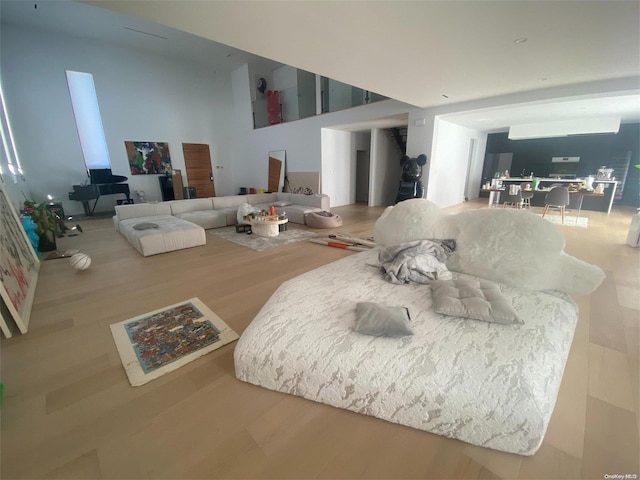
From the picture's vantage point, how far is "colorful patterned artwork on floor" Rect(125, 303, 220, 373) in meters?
1.66

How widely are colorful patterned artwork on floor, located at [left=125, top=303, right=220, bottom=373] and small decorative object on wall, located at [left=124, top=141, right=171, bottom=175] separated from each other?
7.21m

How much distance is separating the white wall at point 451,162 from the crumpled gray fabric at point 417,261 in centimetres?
459

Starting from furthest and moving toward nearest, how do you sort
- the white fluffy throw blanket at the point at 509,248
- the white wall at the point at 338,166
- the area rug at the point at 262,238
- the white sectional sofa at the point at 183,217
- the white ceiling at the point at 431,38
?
the white wall at the point at 338,166 < the area rug at the point at 262,238 < the white sectional sofa at the point at 183,217 < the white ceiling at the point at 431,38 < the white fluffy throw blanket at the point at 509,248

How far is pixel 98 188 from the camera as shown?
6.38 m

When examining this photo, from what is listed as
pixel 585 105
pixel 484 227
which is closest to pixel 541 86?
pixel 585 105

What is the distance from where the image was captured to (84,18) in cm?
554

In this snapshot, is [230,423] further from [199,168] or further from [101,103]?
[199,168]

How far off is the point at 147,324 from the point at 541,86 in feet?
21.3

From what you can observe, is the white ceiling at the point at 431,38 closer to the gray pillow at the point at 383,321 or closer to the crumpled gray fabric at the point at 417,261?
Result: the crumpled gray fabric at the point at 417,261

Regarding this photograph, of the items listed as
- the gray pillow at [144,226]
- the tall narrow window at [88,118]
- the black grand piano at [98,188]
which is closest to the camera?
the gray pillow at [144,226]

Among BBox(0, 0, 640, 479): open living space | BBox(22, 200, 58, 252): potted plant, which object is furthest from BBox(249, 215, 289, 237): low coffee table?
BBox(22, 200, 58, 252): potted plant

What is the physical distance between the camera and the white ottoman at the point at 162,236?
3504 millimetres

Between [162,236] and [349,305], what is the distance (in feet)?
10.3

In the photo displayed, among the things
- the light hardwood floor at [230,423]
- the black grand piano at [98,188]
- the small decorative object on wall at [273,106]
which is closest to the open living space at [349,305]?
the light hardwood floor at [230,423]
